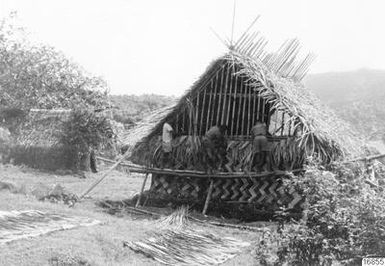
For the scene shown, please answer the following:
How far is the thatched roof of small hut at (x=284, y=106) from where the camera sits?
40.3ft

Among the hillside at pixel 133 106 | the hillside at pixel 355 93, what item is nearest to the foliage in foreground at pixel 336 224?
the hillside at pixel 133 106

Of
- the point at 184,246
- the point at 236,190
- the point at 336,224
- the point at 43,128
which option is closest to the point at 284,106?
the point at 236,190

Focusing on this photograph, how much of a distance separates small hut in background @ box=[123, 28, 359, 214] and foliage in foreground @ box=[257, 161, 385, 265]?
487cm

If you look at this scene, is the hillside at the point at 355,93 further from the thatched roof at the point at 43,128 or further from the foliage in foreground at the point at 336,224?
the foliage in foreground at the point at 336,224

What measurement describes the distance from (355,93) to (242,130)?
3197 centimetres

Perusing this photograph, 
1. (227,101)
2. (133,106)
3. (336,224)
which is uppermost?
(133,106)

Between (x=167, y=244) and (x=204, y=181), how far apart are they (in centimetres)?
542

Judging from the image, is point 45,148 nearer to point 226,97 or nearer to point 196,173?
point 196,173

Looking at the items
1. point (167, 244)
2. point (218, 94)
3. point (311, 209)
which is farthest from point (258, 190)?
point (311, 209)

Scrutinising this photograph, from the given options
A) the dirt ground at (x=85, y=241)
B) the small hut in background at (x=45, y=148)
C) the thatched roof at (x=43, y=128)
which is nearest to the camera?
the dirt ground at (x=85, y=241)

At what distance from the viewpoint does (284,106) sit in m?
12.6

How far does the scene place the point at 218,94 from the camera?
14.1 m

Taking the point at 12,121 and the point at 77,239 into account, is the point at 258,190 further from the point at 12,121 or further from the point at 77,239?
the point at 12,121

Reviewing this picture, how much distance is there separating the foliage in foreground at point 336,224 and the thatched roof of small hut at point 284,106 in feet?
15.1
